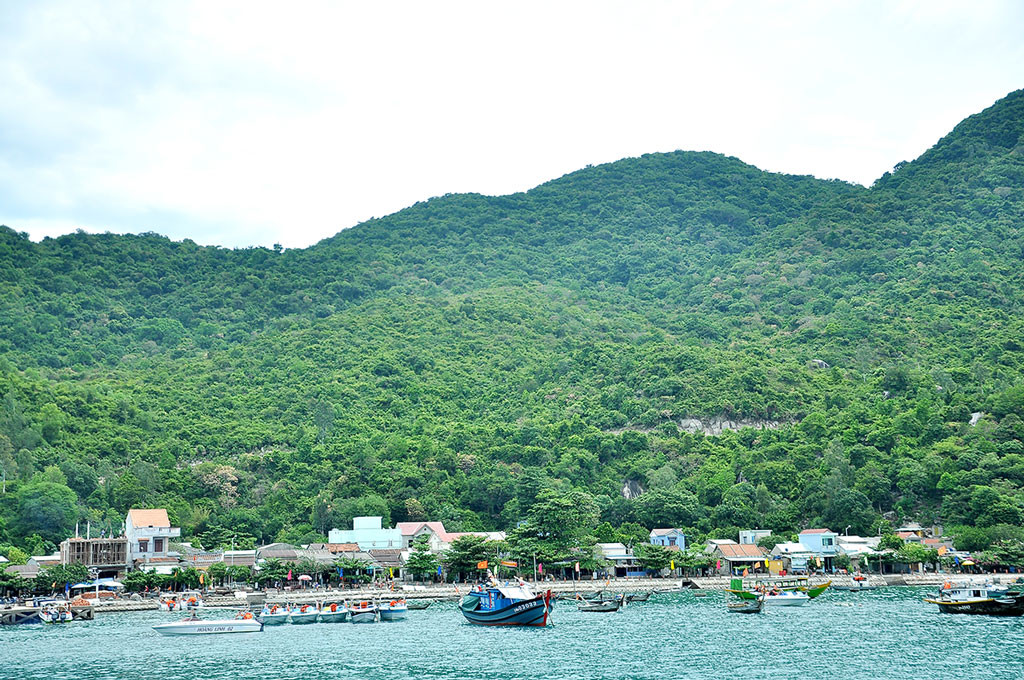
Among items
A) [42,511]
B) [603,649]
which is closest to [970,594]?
[603,649]

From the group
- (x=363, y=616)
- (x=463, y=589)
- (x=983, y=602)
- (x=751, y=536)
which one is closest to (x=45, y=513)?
(x=463, y=589)

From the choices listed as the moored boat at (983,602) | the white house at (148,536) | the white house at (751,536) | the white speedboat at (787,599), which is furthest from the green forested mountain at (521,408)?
the moored boat at (983,602)

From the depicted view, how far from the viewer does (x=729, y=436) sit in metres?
131

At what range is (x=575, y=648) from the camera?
5606 cm

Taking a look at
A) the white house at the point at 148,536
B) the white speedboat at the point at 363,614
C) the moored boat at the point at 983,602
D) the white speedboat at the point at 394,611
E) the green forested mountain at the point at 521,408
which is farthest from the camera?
the green forested mountain at the point at 521,408

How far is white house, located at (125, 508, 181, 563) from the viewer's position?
9850 centimetres

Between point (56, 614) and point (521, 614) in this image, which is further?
point (56, 614)

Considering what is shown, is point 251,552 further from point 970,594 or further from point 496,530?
point 970,594

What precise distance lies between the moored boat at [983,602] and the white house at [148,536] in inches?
2547

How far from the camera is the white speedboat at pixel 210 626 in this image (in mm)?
64812

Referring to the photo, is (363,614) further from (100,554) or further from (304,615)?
(100,554)

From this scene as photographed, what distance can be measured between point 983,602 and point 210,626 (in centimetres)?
4580

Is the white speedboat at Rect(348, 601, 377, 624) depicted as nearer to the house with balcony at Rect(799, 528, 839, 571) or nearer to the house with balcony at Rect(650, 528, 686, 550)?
the house with balcony at Rect(650, 528, 686, 550)

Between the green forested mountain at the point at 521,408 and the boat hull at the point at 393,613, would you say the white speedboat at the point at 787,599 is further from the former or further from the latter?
the green forested mountain at the point at 521,408
